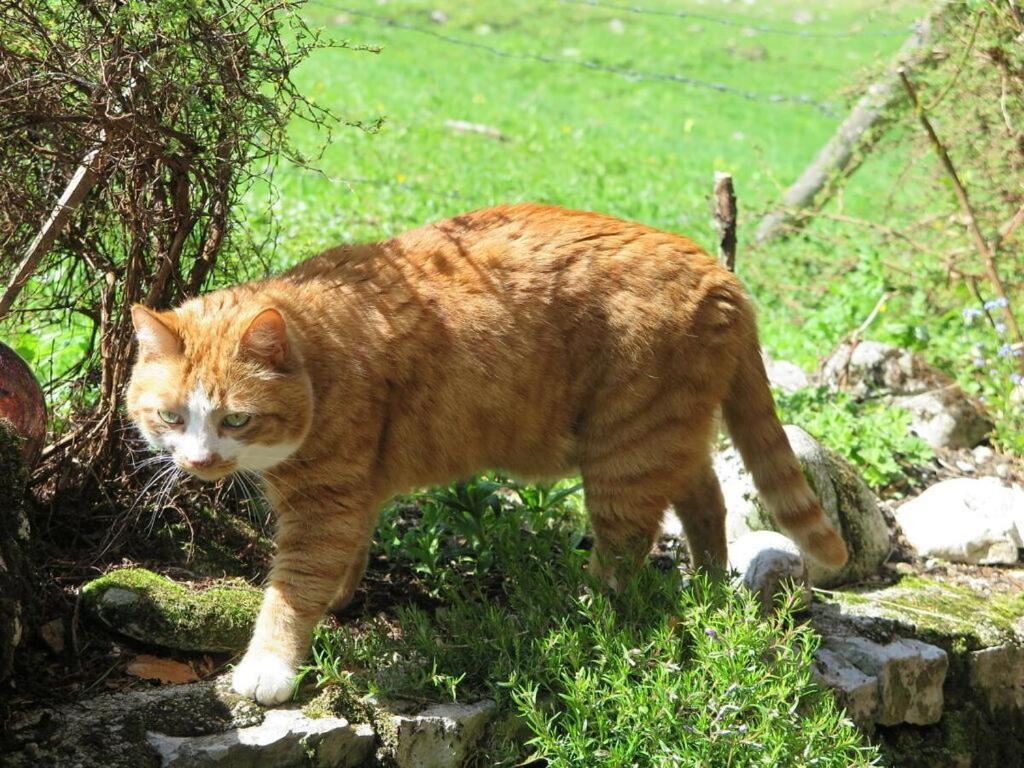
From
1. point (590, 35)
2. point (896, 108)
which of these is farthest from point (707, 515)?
point (590, 35)

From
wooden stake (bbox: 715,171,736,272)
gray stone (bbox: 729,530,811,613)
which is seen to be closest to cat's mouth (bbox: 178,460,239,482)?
gray stone (bbox: 729,530,811,613)

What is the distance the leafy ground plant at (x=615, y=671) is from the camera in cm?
314

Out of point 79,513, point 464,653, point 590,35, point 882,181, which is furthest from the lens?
point 590,35

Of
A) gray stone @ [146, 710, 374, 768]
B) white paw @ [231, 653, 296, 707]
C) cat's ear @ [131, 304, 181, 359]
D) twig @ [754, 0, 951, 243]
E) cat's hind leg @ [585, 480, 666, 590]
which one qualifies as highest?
twig @ [754, 0, 951, 243]

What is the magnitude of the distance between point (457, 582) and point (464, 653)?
61cm

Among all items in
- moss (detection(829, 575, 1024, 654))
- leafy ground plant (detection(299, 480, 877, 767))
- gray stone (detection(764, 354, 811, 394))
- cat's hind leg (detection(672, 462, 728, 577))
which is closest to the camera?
leafy ground plant (detection(299, 480, 877, 767))

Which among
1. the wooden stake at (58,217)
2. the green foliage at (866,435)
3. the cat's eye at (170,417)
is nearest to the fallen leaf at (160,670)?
the cat's eye at (170,417)

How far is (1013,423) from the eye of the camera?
5957 millimetres

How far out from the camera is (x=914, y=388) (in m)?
6.25

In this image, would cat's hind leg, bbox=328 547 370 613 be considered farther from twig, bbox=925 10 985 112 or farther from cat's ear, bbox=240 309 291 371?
twig, bbox=925 10 985 112

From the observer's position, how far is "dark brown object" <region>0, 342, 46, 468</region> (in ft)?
11.5

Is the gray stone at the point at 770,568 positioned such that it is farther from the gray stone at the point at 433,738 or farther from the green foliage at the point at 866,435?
the green foliage at the point at 866,435

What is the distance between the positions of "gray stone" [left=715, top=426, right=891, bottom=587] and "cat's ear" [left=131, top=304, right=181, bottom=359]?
2487 millimetres

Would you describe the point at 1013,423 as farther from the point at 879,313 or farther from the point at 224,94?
the point at 224,94
